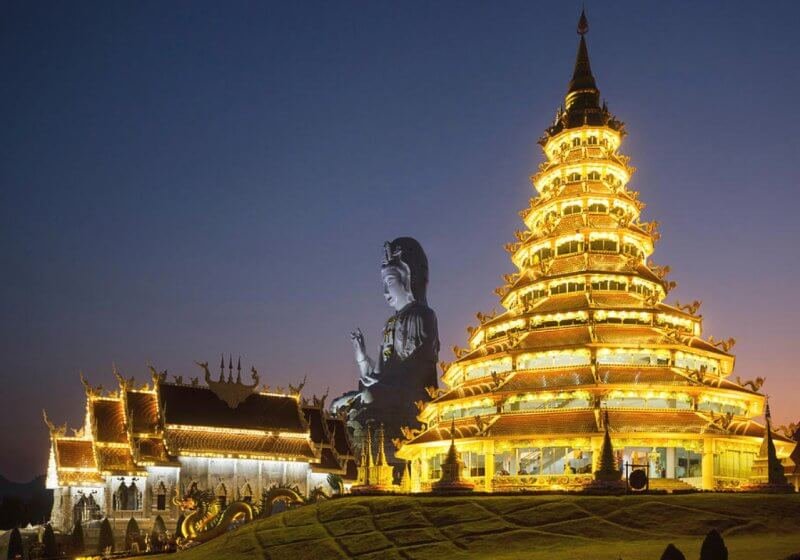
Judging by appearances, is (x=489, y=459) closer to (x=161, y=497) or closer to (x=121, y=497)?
(x=161, y=497)

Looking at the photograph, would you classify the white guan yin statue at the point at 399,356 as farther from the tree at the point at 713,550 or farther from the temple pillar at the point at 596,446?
the tree at the point at 713,550

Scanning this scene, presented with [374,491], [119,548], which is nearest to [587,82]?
[374,491]

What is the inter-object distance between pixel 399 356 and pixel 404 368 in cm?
187

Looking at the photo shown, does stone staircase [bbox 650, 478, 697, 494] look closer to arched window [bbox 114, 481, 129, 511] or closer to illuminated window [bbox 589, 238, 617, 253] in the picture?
illuminated window [bbox 589, 238, 617, 253]

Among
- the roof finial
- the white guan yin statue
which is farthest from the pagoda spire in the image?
the white guan yin statue

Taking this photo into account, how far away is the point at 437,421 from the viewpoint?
47844 mm

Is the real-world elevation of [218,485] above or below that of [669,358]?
below

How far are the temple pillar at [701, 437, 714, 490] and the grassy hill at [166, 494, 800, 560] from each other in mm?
8838

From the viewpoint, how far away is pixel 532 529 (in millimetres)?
29109

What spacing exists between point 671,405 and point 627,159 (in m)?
18.4

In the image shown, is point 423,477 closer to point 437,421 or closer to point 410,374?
point 437,421

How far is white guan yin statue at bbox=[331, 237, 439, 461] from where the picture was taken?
96.0m

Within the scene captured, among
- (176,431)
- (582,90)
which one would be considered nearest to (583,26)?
(582,90)

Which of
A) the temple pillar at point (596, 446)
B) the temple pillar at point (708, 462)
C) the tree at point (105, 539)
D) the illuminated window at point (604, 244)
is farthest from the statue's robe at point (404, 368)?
the temple pillar at point (708, 462)
